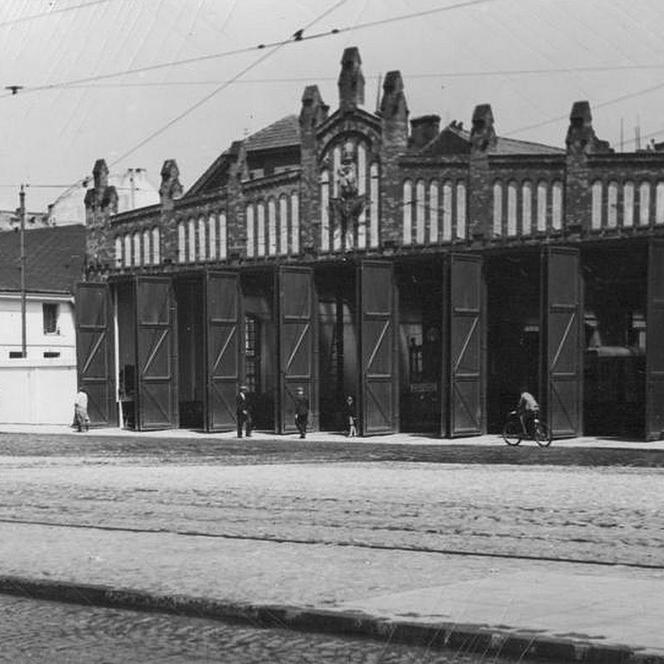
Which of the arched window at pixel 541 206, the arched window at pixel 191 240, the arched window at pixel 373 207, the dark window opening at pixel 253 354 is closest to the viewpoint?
the arched window at pixel 541 206

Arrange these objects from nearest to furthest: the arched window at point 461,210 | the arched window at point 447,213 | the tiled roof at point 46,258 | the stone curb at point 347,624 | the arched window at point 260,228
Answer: the stone curb at point 347,624, the arched window at point 461,210, the arched window at point 447,213, the arched window at point 260,228, the tiled roof at point 46,258

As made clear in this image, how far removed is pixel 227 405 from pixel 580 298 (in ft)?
42.6

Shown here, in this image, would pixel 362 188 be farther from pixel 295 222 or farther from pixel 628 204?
pixel 628 204

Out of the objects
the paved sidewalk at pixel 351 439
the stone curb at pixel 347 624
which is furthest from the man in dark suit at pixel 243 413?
the stone curb at pixel 347 624

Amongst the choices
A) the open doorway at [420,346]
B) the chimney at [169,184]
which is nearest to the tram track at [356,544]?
the open doorway at [420,346]

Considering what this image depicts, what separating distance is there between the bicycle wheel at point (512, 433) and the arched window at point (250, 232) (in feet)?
57.1

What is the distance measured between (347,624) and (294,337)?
1284 inches

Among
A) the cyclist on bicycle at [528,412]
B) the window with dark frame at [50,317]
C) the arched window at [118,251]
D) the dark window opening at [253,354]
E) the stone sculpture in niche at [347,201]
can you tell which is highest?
the stone sculpture in niche at [347,201]

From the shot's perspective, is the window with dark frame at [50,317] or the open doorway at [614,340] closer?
the open doorway at [614,340]

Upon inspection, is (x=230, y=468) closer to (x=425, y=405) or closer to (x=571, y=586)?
(x=571, y=586)

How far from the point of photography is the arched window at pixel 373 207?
143ft

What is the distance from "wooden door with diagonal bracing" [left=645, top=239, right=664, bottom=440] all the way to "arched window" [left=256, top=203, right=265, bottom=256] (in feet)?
61.4

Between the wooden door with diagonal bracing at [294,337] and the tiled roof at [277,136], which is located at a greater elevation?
the tiled roof at [277,136]

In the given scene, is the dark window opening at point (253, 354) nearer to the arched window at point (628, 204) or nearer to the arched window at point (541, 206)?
the arched window at point (541, 206)
